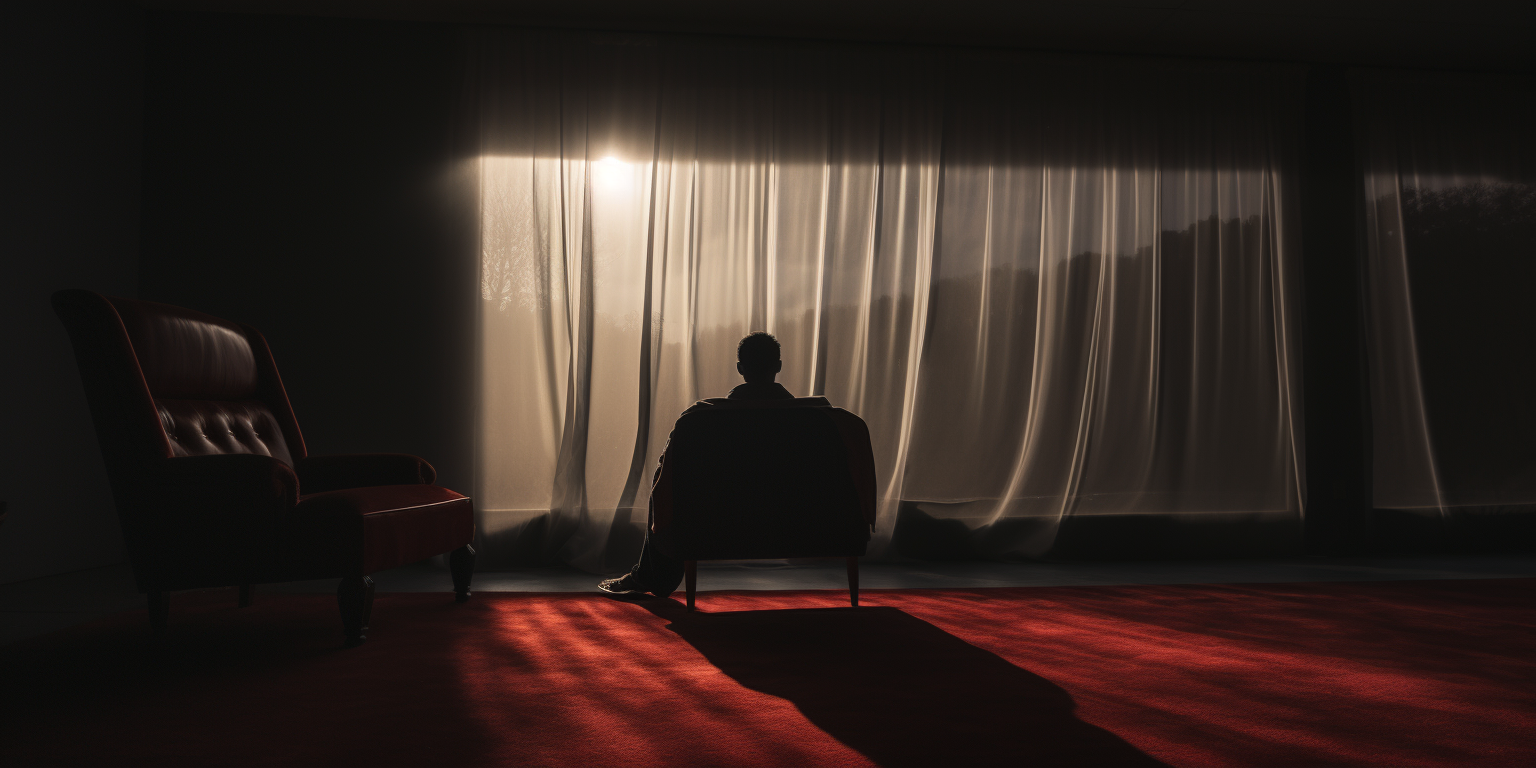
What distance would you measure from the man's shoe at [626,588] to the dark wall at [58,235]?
2.22m

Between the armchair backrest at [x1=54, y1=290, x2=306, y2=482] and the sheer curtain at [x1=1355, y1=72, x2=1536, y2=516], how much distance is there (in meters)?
4.97

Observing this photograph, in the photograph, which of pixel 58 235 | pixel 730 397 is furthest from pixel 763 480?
pixel 58 235

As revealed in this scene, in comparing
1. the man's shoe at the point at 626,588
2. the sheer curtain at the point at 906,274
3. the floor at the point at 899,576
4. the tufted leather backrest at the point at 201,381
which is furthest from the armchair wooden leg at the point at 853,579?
the tufted leather backrest at the point at 201,381

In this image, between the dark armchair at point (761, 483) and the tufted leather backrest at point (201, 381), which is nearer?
the tufted leather backrest at point (201, 381)

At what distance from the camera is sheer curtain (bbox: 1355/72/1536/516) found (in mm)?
4207

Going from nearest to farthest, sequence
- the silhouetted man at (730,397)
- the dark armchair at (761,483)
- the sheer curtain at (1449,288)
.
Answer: the dark armchair at (761,483), the silhouetted man at (730,397), the sheer curtain at (1449,288)

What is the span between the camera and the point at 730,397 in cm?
264

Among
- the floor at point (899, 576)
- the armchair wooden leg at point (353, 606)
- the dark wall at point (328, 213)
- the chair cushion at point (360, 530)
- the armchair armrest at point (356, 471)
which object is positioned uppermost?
the dark wall at point (328, 213)

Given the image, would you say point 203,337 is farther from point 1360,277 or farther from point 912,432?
point 1360,277

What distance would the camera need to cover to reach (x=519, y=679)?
181 centimetres

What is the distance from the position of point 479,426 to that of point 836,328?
A: 1.71 meters

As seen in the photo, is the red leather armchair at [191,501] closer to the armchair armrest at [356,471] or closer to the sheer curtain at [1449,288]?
the armchair armrest at [356,471]

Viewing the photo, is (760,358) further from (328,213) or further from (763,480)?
(328,213)

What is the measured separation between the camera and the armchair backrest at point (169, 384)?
6.92ft
